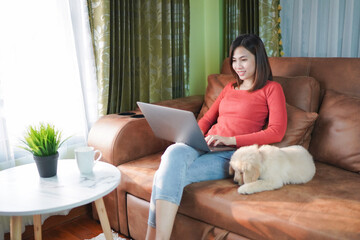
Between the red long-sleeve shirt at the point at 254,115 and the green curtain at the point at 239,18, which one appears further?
the green curtain at the point at 239,18

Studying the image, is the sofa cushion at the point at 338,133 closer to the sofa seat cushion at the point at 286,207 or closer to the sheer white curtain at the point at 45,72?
the sofa seat cushion at the point at 286,207

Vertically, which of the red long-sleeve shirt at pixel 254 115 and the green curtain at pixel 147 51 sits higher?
the green curtain at pixel 147 51

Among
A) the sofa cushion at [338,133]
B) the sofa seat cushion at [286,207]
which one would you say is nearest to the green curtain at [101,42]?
the sofa seat cushion at [286,207]

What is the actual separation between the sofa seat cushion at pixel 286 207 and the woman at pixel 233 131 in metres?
0.10

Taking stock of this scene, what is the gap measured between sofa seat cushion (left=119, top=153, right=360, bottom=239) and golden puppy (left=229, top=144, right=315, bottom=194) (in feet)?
0.11

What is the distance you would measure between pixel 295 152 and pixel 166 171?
1.93ft

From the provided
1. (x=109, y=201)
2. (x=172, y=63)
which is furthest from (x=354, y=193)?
(x=172, y=63)

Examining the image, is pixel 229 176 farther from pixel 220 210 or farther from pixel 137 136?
pixel 137 136

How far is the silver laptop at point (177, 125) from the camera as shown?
4.55 feet

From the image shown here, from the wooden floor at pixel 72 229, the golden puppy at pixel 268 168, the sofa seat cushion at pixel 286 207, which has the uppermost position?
the golden puppy at pixel 268 168

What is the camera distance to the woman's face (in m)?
1.71

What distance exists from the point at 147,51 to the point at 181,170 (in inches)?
49.8

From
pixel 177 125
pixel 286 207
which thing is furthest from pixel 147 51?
pixel 286 207

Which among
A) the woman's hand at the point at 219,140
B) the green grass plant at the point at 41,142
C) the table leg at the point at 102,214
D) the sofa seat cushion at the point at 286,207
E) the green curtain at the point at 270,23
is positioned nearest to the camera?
the sofa seat cushion at the point at 286,207
